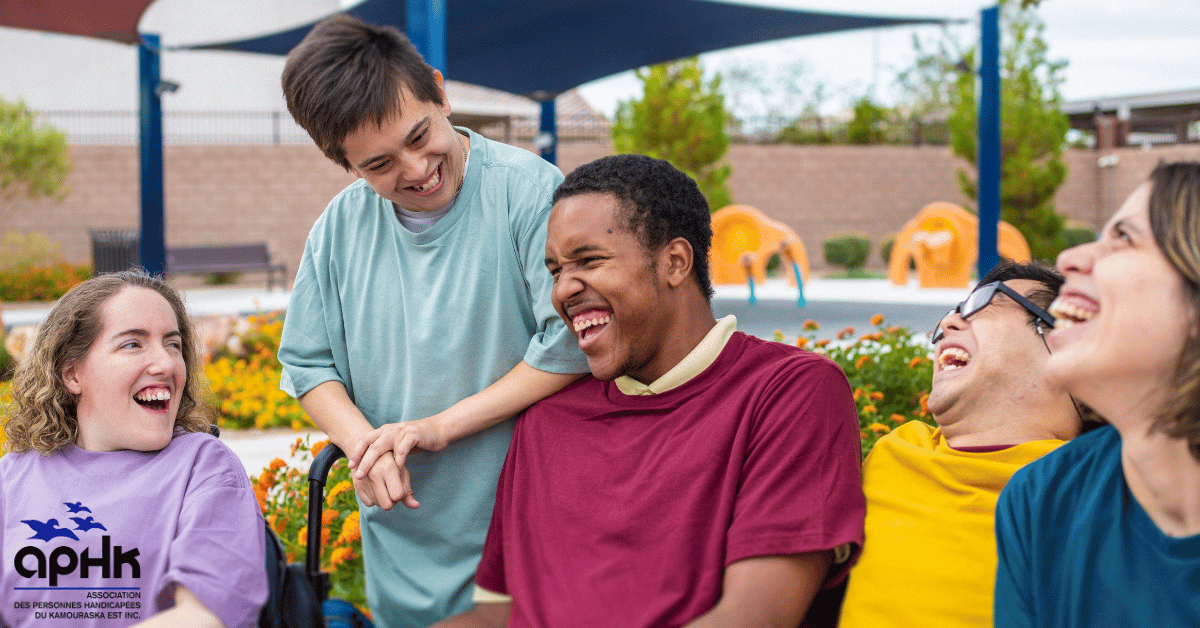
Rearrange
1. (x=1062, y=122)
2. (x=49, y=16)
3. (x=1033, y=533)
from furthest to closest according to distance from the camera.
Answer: (x=1062, y=122) → (x=49, y=16) → (x=1033, y=533)

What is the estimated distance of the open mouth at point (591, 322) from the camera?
1.86 m

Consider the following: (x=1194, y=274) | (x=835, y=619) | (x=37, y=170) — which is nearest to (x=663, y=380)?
(x=835, y=619)

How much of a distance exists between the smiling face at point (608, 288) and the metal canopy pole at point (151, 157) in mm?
8822

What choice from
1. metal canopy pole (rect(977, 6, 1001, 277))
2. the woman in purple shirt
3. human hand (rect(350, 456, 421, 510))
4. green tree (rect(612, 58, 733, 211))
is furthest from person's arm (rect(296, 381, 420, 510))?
green tree (rect(612, 58, 733, 211))

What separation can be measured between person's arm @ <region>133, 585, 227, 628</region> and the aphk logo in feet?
0.54

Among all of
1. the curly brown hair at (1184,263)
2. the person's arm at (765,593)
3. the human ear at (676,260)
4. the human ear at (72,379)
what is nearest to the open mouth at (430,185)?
the human ear at (676,260)

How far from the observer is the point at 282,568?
6.49 ft

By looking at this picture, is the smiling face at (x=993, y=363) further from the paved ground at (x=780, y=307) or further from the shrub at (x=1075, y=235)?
the shrub at (x=1075, y=235)

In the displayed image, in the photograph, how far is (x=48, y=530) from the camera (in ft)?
6.49

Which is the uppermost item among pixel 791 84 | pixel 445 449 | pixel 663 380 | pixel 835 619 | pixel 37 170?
pixel 791 84

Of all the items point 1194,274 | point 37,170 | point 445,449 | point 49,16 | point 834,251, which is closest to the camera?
point 1194,274

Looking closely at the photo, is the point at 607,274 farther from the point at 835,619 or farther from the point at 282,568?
the point at 282,568

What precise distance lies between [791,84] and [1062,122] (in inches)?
607

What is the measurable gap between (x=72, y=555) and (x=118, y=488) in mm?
155
